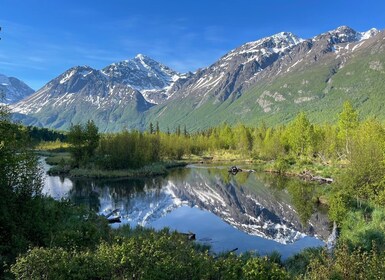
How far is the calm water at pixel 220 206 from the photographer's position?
129ft

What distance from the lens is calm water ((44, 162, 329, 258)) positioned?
129ft

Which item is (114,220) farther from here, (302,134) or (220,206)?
(302,134)

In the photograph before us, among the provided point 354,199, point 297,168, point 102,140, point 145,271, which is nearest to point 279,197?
point 354,199

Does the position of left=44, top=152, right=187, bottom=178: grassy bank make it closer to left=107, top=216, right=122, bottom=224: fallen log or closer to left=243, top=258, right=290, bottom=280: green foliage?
left=107, top=216, right=122, bottom=224: fallen log

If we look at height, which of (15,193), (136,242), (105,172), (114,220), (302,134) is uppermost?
(302,134)

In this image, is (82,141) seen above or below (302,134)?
below

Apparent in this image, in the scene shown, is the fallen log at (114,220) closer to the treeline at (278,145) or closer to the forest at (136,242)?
the forest at (136,242)

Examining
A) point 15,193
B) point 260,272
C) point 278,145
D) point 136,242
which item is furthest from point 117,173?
point 260,272

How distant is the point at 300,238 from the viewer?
3884 centimetres

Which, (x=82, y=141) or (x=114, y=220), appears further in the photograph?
(x=82, y=141)

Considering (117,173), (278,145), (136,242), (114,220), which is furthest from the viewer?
(278,145)

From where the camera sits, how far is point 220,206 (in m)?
57.4

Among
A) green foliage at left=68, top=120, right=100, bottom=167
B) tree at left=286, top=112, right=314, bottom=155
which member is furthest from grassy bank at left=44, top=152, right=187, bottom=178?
tree at left=286, top=112, right=314, bottom=155

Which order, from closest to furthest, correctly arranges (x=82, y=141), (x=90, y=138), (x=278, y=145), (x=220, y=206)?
(x=220, y=206)
(x=82, y=141)
(x=90, y=138)
(x=278, y=145)
